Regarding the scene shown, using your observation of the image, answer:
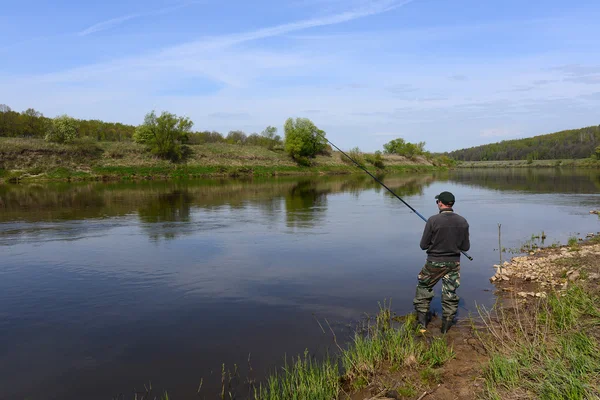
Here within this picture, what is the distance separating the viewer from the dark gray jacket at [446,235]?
283 inches

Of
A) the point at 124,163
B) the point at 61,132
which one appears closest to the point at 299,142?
the point at 124,163

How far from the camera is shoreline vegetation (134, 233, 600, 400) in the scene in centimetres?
470

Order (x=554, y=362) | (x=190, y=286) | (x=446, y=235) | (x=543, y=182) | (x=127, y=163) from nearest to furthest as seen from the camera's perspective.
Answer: (x=554, y=362), (x=446, y=235), (x=190, y=286), (x=543, y=182), (x=127, y=163)

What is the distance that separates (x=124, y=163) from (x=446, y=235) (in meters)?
57.2

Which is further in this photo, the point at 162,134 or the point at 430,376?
the point at 162,134

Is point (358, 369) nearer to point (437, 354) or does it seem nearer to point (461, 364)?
point (437, 354)

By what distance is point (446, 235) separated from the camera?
7195mm

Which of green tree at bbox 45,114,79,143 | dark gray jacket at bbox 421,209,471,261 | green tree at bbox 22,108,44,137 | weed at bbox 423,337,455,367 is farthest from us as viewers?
green tree at bbox 22,108,44,137

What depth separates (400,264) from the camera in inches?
478

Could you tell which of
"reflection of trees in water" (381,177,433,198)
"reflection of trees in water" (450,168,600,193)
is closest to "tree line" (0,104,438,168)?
"reflection of trees in water" (381,177,433,198)

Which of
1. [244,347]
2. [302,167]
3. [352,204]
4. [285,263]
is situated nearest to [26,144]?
[302,167]

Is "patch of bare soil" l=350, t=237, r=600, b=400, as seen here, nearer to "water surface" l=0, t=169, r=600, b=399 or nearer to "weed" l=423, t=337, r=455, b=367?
"weed" l=423, t=337, r=455, b=367

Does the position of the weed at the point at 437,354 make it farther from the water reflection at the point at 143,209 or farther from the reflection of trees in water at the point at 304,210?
the reflection of trees in water at the point at 304,210

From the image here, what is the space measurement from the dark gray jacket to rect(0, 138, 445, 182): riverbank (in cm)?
5158
